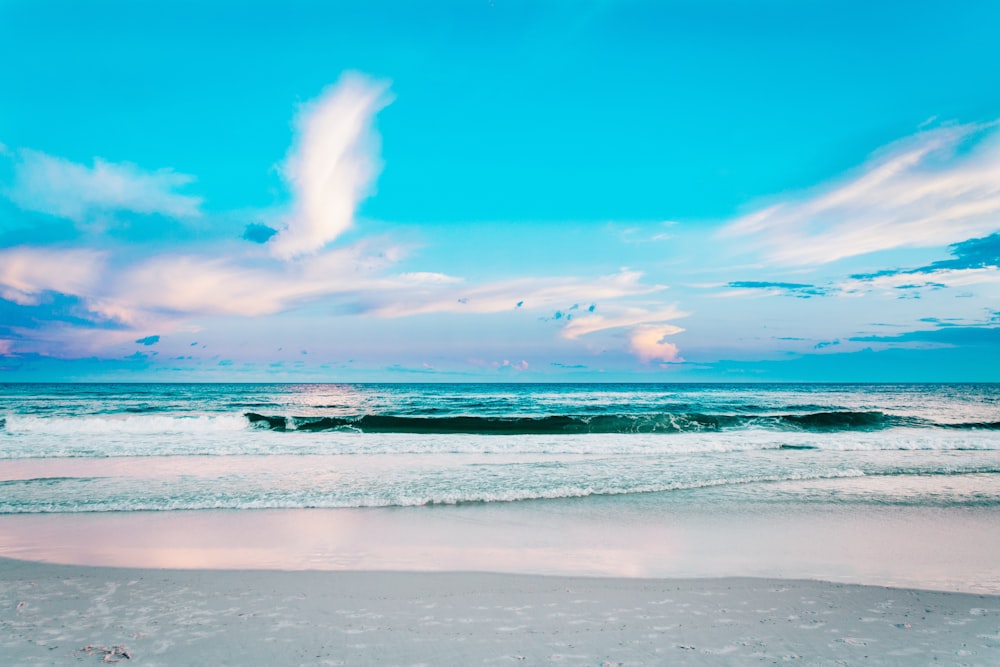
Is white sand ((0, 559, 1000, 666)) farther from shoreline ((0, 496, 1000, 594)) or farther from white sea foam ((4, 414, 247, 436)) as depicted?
white sea foam ((4, 414, 247, 436))

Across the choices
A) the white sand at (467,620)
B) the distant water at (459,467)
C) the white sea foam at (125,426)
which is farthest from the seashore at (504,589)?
the white sea foam at (125,426)

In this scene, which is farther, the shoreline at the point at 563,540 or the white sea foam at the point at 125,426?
the white sea foam at the point at 125,426

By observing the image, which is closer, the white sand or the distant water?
the white sand

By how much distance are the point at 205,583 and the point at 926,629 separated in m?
7.15

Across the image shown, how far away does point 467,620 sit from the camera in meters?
5.34

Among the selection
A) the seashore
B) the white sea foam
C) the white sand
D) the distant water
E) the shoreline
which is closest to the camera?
the white sand

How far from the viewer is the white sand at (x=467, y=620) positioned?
15.2 ft

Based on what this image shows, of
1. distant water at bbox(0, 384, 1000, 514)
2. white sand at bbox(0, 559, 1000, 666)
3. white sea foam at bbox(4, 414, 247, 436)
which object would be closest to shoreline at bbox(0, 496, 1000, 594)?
white sand at bbox(0, 559, 1000, 666)

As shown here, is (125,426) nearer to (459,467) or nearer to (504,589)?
(459,467)

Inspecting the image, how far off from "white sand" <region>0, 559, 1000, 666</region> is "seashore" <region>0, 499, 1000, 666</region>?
2cm

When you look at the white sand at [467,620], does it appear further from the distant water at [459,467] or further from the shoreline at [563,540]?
the distant water at [459,467]

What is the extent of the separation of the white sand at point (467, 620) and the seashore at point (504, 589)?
24 mm

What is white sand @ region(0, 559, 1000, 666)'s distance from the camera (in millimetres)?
4641

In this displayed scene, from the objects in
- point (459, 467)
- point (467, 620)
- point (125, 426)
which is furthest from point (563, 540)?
point (125, 426)
